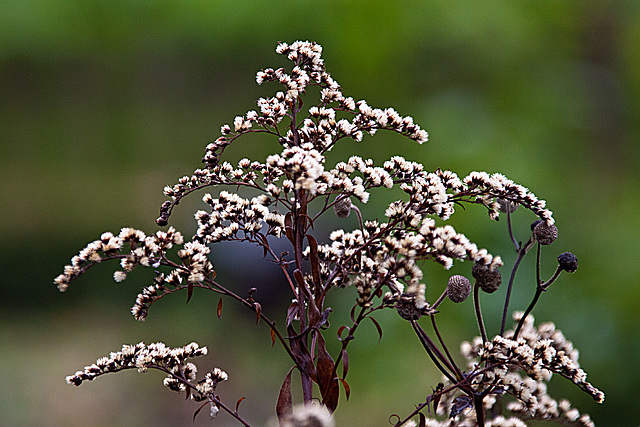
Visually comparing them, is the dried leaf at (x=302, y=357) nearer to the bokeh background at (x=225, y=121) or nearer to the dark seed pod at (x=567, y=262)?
the dark seed pod at (x=567, y=262)

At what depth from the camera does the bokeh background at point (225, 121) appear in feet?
5.27

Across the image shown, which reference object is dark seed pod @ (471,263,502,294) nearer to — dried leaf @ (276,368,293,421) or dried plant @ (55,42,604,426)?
dried plant @ (55,42,604,426)

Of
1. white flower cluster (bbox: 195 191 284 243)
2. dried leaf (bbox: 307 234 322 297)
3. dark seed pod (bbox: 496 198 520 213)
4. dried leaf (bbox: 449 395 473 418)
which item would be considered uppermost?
dark seed pod (bbox: 496 198 520 213)

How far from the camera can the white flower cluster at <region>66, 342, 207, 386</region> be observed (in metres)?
0.36

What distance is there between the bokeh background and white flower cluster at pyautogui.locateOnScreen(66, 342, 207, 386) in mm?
1121

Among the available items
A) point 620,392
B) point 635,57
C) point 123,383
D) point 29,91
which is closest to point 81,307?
point 123,383

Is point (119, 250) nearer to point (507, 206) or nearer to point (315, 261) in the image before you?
point (315, 261)

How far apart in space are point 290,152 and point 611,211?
5.00 feet

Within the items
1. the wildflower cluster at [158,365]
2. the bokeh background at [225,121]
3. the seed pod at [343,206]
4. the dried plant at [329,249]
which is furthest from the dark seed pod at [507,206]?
the bokeh background at [225,121]

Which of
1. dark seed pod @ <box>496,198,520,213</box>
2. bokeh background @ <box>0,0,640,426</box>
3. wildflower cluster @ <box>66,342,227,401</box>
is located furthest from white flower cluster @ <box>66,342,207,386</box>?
bokeh background @ <box>0,0,640,426</box>

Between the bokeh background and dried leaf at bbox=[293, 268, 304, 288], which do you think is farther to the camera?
the bokeh background

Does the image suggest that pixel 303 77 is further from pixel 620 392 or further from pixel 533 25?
pixel 533 25

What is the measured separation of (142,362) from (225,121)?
1.68 meters

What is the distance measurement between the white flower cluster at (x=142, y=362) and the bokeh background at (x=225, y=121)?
1.12 meters
